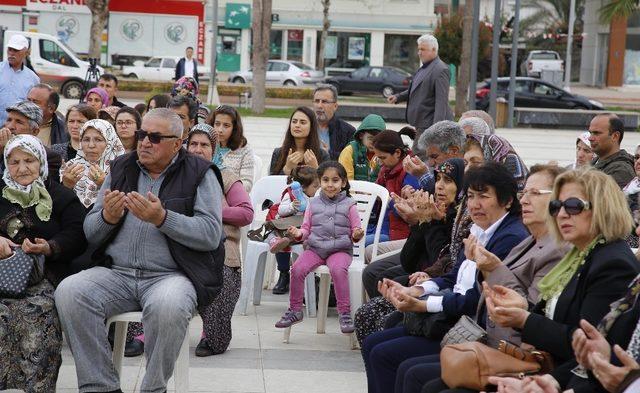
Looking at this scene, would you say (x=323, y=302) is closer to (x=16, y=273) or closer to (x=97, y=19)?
(x=16, y=273)

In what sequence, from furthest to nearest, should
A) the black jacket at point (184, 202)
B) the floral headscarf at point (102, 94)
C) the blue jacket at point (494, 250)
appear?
the floral headscarf at point (102, 94) → the black jacket at point (184, 202) → the blue jacket at point (494, 250)

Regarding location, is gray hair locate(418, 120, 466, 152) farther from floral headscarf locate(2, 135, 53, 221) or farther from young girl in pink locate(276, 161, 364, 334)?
floral headscarf locate(2, 135, 53, 221)

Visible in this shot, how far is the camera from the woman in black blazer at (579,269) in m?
4.11

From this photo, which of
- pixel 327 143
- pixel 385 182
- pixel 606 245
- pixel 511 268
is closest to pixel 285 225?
pixel 385 182

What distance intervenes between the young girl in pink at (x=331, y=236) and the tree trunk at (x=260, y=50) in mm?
22383

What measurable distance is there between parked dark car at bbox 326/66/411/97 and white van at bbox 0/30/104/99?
11.9 metres

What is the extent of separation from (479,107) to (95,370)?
95.6 ft

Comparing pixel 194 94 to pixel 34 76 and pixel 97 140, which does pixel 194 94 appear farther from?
pixel 97 140

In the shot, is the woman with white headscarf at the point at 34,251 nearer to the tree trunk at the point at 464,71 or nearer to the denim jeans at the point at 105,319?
the denim jeans at the point at 105,319

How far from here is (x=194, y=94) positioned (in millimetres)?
11078

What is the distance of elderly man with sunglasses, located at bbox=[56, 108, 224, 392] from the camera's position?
5469 millimetres

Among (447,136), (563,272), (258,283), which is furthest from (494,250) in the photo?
(258,283)

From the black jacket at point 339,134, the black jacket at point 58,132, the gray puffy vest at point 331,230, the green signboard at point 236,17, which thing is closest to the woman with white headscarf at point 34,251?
the gray puffy vest at point 331,230

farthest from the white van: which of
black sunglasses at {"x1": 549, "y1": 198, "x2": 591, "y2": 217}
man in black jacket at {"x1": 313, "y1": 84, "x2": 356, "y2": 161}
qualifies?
black sunglasses at {"x1": 549, "y1": 198, "x2": 591, "y2": 217}
